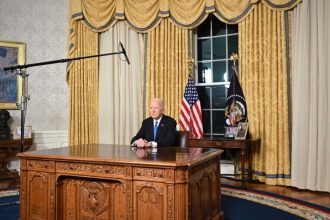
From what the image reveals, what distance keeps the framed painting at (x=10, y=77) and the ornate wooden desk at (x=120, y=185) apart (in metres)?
3.62

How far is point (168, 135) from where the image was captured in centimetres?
386

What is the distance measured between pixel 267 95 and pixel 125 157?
10.6 feet

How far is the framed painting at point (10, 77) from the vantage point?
6.36 metres

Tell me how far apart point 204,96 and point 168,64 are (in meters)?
0.92

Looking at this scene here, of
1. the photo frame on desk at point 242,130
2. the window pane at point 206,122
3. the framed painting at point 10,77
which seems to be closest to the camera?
the photo frame on desk at point 242,130

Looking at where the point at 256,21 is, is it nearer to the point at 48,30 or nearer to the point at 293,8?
the point at 293,8

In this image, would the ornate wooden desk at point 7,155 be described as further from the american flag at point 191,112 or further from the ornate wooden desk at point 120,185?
the american flag at point 191,112

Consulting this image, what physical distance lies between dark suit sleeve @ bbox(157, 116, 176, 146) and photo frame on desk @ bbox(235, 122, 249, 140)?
1.61 meters

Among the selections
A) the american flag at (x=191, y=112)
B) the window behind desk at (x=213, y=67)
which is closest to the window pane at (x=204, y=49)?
the window behind desk at (x=213, y=67)

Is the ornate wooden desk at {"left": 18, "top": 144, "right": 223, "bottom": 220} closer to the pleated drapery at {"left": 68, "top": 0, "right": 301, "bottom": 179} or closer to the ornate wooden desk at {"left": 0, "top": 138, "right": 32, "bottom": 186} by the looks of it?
the pleated drapery at {"left": 68, "top": 0, "right": 301, "bottom": 179}

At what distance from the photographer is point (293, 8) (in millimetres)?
5121

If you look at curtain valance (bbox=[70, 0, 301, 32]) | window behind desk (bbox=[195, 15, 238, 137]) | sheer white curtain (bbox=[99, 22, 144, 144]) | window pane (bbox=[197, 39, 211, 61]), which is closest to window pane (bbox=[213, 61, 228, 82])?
window behind desk (bbox=[195, 15, 238, 137])

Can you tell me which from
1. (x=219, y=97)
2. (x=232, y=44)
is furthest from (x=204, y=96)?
(x=232, y=44)

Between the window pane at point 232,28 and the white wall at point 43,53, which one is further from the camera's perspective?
the white wall at point 43,53
